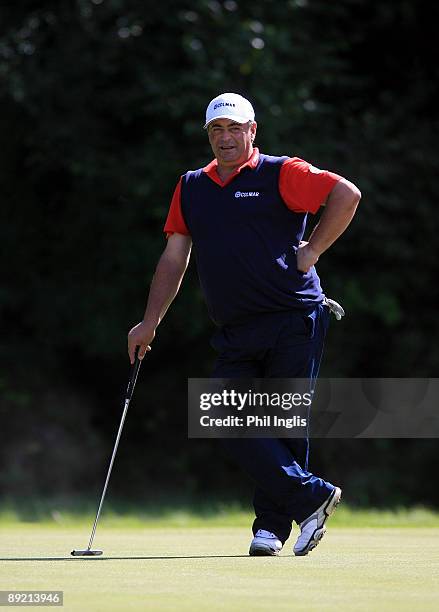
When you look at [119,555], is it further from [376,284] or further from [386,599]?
[376,284]

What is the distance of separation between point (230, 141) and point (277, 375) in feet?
3.05

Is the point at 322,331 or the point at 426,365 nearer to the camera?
the point at 322,331

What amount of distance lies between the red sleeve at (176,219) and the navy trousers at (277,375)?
0.46 metres

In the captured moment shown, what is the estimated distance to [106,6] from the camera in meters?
12.3

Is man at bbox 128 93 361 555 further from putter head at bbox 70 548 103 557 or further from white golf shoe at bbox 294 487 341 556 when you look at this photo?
putter head at bbox 70 548 103 557

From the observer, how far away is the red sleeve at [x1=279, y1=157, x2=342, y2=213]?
5.01m

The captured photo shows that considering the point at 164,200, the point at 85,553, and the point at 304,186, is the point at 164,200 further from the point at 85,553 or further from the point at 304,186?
the point at 85,553

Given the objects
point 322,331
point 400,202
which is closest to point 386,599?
point 322,331

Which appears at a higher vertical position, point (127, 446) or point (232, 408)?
point (232, 408)

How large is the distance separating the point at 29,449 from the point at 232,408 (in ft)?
27.0

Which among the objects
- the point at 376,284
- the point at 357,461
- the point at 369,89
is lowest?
the point at 357,461

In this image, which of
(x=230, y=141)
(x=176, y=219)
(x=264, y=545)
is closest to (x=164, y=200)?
(x=176, y=219)

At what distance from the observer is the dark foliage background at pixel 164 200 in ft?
38.6

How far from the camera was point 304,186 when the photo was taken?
5.02 meters
